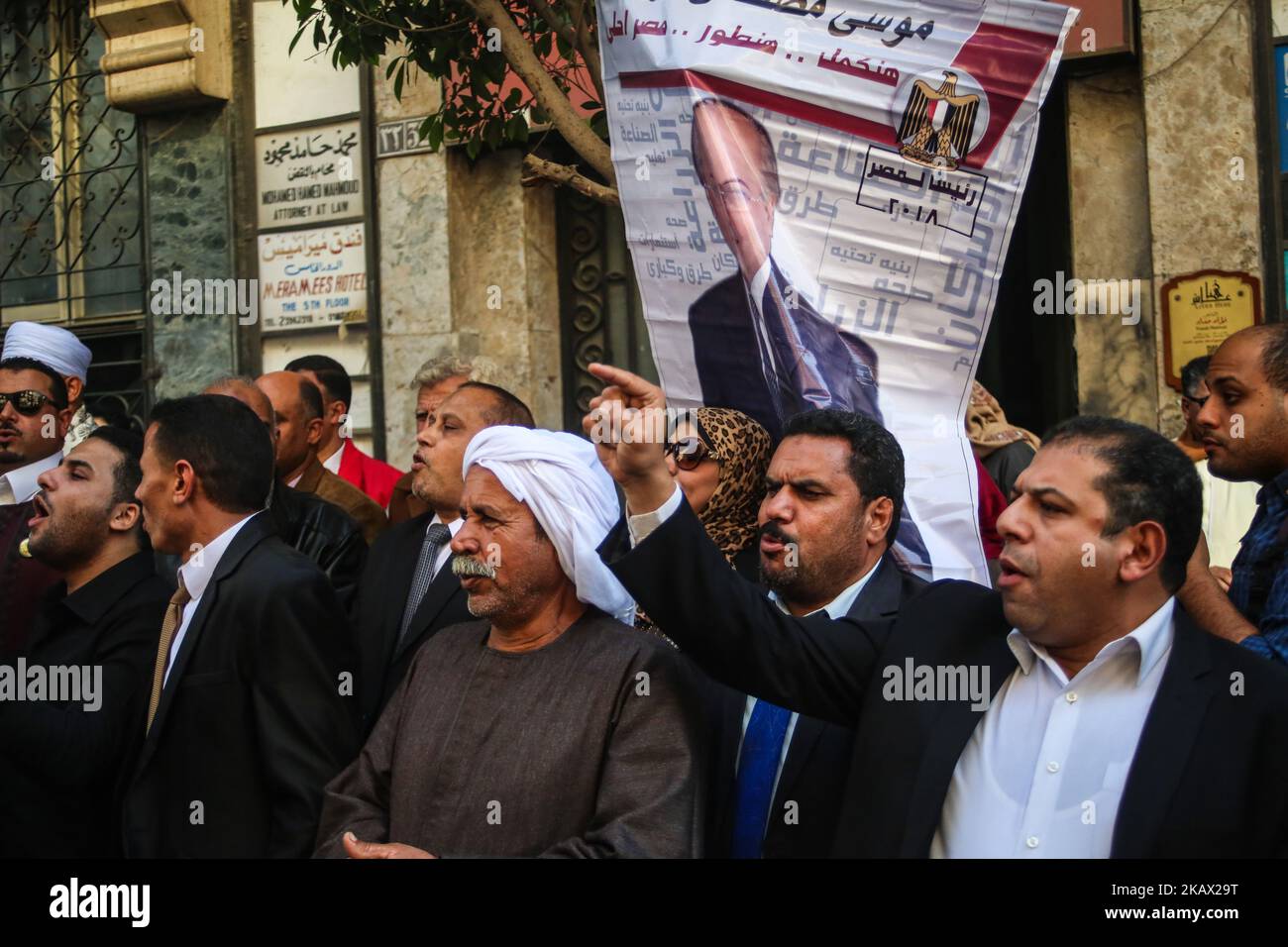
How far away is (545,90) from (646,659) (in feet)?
8.71

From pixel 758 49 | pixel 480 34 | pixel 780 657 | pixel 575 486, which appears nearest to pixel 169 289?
pixel 480 34

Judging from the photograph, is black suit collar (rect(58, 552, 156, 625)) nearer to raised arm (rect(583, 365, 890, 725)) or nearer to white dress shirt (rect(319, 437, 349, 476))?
raised arm (rect(583, 365, 890, 725))

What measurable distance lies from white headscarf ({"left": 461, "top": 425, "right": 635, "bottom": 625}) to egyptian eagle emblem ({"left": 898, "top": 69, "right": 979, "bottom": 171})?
1511mm

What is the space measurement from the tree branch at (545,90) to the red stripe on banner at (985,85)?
74 cm

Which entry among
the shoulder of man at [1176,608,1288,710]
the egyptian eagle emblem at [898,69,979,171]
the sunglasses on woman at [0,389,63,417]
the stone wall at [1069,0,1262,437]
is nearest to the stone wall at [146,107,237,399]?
the sunglasses on woman at [0,389,63,417]

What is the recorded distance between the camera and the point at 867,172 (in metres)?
4.39

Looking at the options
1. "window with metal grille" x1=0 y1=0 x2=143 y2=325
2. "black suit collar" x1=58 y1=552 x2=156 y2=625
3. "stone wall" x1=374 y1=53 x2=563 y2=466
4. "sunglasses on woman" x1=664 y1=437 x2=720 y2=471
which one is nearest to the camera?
"sunglasses on woman" x1=664 y1=437 x2=720 y2=471

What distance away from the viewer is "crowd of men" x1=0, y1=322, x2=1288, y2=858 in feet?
8.96

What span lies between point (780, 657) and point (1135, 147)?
555 centimetres

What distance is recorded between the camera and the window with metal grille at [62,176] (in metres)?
10.9

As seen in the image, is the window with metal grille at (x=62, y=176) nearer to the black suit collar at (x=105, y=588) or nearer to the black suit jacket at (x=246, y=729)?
the black suit collar at (x=105, y=588)

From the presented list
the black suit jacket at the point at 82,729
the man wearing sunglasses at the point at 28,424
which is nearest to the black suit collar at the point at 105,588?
the black suit jacket at the point at 82,729

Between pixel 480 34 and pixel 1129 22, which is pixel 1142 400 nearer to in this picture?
pixel 1129 22
